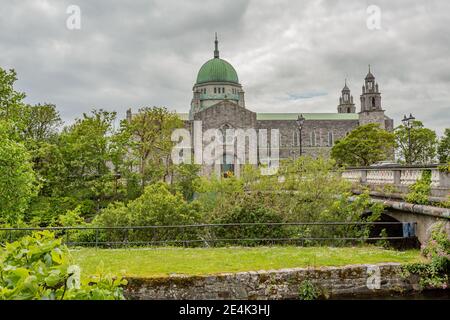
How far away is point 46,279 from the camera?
237 cm

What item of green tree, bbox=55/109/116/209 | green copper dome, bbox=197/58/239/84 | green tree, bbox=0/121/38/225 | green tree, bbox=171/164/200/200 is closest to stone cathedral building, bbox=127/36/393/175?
green copper dome, bbox=197/58/239/84

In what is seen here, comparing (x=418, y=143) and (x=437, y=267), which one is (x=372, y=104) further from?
(x=437, y=267)

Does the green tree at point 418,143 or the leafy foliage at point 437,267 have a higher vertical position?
the green tree at point 418,143

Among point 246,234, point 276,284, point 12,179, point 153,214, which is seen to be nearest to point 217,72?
point 12,179

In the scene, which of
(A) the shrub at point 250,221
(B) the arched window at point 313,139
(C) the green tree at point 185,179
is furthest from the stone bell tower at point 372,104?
(A) the shrub at point 250,221

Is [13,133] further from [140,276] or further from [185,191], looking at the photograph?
[140,276]

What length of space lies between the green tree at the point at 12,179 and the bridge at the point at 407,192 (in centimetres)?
1589

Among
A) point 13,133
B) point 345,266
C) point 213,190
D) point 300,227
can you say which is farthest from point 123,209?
point 345,266

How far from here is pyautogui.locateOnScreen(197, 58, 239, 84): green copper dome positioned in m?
85.2

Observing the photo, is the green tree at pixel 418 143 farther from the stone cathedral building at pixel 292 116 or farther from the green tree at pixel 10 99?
the green tree at pixel 10 99

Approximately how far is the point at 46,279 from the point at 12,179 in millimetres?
21347

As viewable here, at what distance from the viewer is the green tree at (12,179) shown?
21.2 metres

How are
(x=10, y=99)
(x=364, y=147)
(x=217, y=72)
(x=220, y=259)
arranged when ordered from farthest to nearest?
(x=217, y=72) → (x=364, y=147) → (x=10, y=99) → (x=220, y=259)
